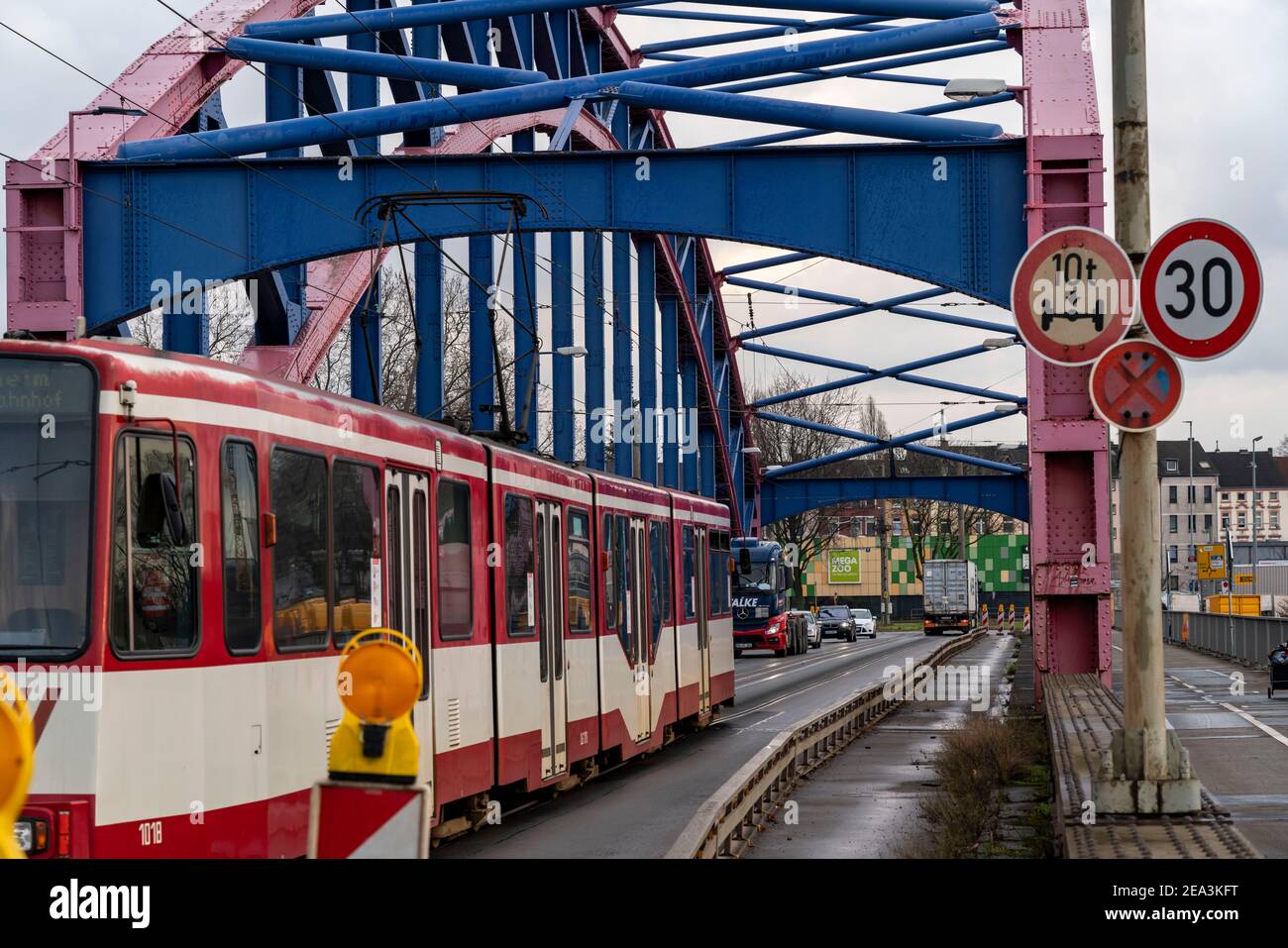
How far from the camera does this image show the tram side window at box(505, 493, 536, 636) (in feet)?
48.3

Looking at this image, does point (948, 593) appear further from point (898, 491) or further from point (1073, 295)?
point (1073, 295)

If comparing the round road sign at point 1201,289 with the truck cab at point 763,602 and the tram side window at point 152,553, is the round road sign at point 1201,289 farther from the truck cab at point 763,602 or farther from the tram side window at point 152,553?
the truck cab at point 763,602

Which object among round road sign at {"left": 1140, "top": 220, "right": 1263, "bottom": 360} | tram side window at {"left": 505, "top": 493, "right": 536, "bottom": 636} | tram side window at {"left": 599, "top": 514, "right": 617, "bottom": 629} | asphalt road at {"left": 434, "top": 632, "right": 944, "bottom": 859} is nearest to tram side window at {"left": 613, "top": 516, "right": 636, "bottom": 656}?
tram side window at {"left": 599, "top": 514, "right": 617, "bottom": 629}

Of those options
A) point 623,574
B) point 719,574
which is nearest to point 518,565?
point 623,574

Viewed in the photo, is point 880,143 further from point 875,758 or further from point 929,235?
point 875,758

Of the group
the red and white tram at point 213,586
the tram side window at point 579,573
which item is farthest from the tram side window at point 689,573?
the red and white tram at point 213,586

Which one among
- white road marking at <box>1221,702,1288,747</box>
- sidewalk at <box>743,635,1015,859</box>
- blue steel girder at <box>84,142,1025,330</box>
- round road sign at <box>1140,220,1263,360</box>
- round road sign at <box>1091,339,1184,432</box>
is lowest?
sidewalk at <box>743,635,1015,859</box>

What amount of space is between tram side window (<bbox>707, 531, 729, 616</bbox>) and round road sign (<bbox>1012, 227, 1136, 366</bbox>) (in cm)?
1467

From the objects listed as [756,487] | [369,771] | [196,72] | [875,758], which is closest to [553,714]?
[875,758]

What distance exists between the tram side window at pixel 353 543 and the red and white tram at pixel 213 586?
0.02 meters

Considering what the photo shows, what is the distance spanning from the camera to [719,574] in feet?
86.0

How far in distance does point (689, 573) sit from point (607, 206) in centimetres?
523

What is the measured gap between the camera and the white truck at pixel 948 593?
3479 inches

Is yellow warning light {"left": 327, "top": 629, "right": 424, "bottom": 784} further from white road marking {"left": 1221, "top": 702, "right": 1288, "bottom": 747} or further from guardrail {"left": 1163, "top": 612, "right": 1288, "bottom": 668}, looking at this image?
guardrail {"left": 1163, "top": 612, "right": 1288, "bottom": 668}
